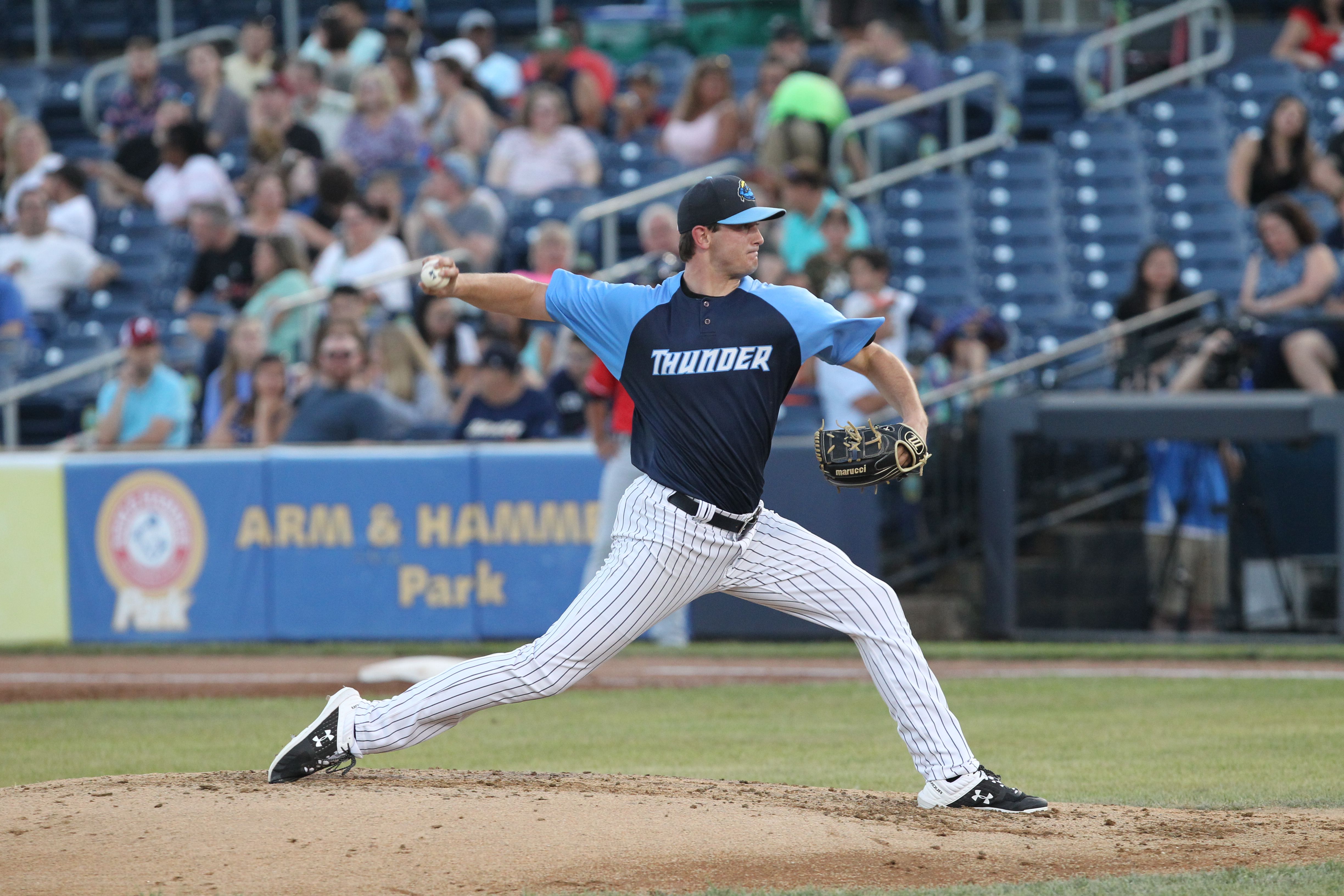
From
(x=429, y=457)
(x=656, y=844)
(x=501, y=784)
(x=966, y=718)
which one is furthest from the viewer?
(x=429, y=457)

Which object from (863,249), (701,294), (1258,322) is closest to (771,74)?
(863,249)

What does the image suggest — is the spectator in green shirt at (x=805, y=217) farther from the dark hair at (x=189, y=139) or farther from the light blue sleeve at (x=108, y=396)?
the dark hair at (x=189, y=139)

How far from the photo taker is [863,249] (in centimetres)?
1128

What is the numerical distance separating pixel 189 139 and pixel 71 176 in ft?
3.56

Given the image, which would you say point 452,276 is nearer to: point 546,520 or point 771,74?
point 546,520

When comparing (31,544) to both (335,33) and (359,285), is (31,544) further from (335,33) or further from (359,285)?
(335,33)

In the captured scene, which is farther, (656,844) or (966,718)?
(966,718)

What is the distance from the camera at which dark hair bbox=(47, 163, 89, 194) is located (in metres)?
15.7

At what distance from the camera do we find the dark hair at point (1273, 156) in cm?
1303

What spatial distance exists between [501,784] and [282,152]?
11.2 m

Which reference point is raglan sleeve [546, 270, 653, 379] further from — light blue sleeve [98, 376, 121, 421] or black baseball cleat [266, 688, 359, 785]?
light blue sleeve [98, 376, 121, 421]

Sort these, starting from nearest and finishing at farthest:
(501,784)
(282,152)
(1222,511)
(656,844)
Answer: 1. (656,844)
2. (501,784)
3. (1222,511)
4. (282,152)

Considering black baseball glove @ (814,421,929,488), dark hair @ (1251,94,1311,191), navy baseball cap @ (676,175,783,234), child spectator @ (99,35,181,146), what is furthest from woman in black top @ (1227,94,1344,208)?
child spectator @ (99,35,181,146)

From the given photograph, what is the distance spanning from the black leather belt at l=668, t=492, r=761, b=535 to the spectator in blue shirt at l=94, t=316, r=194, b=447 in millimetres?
7915
